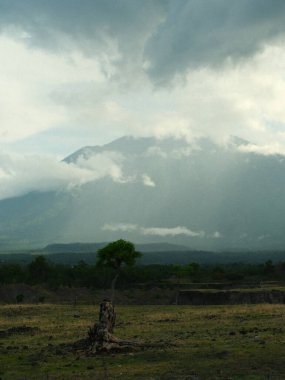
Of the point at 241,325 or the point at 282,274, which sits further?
the point at 282,274

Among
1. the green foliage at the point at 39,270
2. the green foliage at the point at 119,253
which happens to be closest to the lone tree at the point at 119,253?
the green foliage at the point at 119,253

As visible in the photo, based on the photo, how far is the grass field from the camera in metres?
22.9

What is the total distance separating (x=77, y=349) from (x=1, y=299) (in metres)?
62.9

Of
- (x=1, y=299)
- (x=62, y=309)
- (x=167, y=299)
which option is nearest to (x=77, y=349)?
(x=62, y=309)

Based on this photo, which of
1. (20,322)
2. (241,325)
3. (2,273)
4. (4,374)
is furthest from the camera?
(2,273)

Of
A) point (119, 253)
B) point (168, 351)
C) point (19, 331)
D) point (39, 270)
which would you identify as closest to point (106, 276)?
point (39, 270)

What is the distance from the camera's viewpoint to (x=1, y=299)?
88500 millimetres

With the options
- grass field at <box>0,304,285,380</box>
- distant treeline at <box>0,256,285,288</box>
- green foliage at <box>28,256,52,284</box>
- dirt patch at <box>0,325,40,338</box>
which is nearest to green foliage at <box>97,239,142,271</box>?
grass field at <box>0,304,285,380</box>

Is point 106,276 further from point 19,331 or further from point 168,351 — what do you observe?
point 168,351

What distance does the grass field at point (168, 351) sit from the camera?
22.9 m

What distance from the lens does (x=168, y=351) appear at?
92.2 feet

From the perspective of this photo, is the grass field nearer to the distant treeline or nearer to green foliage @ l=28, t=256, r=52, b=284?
the distant treeline

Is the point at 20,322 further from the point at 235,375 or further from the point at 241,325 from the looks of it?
the point at 235,375

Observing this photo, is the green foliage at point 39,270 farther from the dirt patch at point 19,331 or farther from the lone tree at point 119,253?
the dirt patch at point 19,331
